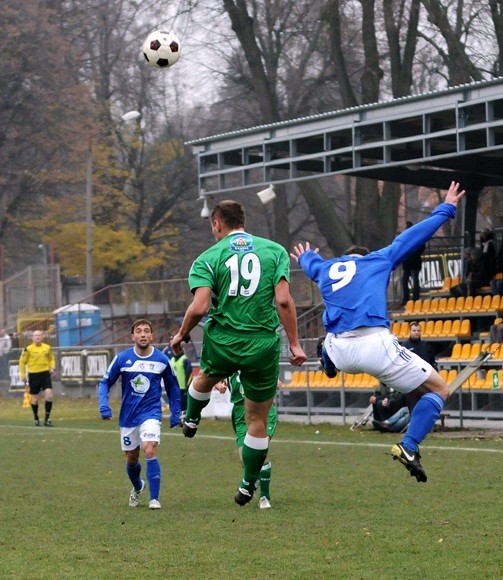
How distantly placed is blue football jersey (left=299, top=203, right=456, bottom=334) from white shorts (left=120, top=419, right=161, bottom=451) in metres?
2.65

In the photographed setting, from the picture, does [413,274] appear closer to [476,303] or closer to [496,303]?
[476,303]

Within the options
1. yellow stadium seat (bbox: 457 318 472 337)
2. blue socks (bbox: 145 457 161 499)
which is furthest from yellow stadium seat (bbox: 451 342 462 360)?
blue socks (bbox: 145 457 161 499)

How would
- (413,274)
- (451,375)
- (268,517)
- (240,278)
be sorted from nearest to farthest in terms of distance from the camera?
(240,278) → (268,517) → (451,375) → (413,274)

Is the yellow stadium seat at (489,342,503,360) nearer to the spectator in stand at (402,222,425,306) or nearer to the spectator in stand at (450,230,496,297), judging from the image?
the spectator in stand at (450,230,496,297)

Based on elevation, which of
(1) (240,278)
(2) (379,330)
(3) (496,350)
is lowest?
(3) (496,350)

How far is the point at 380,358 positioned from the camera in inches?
348

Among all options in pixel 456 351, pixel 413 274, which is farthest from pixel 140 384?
pixel 413 274

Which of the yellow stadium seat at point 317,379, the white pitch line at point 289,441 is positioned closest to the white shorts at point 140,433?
the white pitch line at point 289,441

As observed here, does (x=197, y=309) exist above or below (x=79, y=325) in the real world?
above

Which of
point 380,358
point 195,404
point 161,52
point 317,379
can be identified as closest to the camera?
point 195,404

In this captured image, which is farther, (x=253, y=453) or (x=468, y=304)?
(x=468, y=304)

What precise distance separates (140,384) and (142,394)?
94mm

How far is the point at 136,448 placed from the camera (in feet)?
37.3

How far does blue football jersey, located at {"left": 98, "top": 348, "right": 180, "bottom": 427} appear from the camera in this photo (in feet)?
37.0
